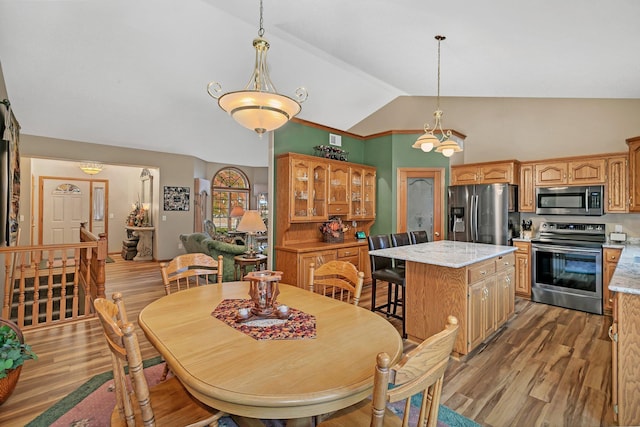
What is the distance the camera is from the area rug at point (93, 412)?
6.40ft

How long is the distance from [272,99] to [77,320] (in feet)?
11.6

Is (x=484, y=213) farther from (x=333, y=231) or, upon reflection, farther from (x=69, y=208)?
(x=69, y=208)

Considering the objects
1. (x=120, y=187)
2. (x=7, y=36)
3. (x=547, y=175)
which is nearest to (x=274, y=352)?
(x=7, y=36)

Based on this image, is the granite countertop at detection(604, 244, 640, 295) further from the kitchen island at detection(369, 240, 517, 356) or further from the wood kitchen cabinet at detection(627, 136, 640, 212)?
the wood kitchen cabinet at detection(627, 136, 640, 212)

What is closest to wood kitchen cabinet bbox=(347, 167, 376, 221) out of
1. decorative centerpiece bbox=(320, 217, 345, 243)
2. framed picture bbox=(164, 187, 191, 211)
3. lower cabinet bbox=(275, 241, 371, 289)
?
decorative centerpiece bbox=(320, 217, 345, 243)

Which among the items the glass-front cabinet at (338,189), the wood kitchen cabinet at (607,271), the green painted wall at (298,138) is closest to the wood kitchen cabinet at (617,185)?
the wood kitchen cabinet at (607,271)

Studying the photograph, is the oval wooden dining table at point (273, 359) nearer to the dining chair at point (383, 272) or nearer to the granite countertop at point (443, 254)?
the granite countertop at point (443, 254)

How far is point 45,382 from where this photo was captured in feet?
7.88

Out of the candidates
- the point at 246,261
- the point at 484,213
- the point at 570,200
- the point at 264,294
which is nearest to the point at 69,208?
the point at 246,261

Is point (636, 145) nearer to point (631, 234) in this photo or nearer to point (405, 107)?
point (631, 234)

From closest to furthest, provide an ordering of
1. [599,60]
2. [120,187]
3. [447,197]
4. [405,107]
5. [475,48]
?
[599,60] < [475,48] < [447,197] < [405,107] < [120,187]

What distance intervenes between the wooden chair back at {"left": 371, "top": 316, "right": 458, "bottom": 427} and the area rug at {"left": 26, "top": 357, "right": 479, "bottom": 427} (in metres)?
1.12

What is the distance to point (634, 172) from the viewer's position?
12.1 feet

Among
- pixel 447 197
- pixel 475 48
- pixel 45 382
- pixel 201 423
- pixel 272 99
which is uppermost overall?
pixel 475 48
